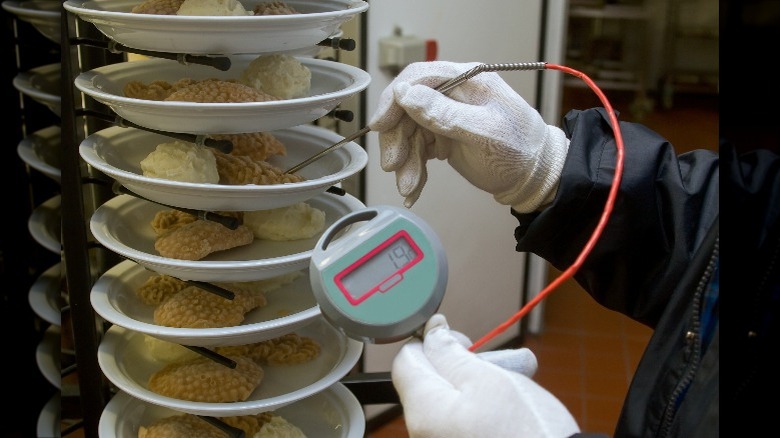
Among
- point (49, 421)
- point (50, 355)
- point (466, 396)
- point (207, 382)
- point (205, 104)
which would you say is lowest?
point (49, 421)

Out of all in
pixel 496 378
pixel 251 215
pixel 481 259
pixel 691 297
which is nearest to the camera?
pixel 496 378

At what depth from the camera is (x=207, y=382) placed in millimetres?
865

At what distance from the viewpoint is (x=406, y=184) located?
34.2 inches

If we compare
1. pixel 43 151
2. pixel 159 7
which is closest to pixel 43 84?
pixel 43 151

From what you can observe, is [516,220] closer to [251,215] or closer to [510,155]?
[510,155]

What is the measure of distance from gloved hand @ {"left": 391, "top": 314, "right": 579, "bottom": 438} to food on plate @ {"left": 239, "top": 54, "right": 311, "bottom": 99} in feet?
1.14

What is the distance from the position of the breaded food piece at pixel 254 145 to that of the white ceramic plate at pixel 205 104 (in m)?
0.08

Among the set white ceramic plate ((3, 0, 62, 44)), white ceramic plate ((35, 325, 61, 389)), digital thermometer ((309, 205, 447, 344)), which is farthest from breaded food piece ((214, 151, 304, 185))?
white ceramic plate ((35, 325, 61, 389))

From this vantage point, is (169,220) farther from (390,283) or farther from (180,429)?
(390,283)

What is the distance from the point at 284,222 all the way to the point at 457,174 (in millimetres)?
557

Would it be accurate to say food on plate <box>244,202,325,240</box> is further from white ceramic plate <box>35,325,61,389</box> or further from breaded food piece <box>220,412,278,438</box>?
white ceramic plate <box>35,325,61,389</box>

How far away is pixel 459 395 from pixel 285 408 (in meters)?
0.40

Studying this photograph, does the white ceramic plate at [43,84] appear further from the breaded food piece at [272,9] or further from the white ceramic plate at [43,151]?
the breaded food piece at [272,9]
